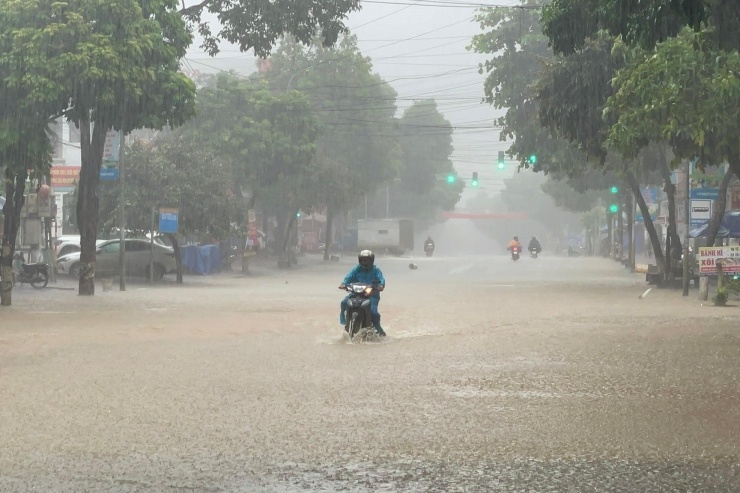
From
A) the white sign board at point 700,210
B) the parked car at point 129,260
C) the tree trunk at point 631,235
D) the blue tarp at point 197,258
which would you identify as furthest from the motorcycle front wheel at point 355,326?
the tree trunk at point 631,235

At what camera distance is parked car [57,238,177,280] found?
40.9 metres

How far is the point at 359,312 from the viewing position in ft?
59.0

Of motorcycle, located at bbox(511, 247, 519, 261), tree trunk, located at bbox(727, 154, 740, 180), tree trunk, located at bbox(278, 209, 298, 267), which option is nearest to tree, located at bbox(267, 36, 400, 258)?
tree trunk, located at bbox(278, 209, 298, 267)

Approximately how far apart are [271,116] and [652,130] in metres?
36.2

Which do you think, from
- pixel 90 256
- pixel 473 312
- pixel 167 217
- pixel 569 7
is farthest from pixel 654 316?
pixel 167 217

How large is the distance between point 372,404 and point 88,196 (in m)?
21.0

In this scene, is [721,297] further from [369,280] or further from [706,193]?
[369,280]

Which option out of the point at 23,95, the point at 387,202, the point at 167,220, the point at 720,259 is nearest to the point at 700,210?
the point at 720,259

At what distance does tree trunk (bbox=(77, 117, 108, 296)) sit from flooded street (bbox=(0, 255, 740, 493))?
25.9ft

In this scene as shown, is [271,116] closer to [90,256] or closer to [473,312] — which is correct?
[90,256]

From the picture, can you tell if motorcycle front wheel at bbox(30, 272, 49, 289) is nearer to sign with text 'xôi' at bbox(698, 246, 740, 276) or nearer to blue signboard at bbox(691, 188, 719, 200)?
sign with text 'xôi' at bbox(698, 246, 740, 276)

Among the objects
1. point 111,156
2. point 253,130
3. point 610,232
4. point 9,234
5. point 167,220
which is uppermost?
point 253,130

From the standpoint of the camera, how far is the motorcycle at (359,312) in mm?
17938

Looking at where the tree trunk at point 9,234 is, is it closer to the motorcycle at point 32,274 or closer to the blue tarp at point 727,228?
the motorcycle at point 32,274
